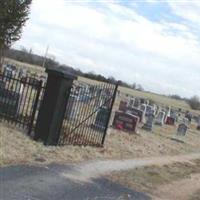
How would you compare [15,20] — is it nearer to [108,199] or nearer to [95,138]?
[95,138]

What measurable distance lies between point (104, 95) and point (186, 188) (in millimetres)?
4240

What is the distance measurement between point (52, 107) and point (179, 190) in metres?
3.48

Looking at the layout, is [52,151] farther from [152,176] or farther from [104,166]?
[152,176]

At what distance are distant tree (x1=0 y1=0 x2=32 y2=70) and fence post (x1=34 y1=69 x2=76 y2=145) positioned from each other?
6.96m

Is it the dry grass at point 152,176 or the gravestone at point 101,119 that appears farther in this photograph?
the gravestone at point 101,119

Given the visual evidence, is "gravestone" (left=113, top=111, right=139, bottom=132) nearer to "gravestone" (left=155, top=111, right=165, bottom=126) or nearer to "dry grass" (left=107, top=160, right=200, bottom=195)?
"dry grass" (left=107, top=160, right=200, bottom=195)

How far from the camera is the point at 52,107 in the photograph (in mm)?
12656

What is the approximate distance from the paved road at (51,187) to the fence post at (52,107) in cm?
191

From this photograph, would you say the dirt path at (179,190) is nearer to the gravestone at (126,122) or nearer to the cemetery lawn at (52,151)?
the cemetery lawn at (52,151)

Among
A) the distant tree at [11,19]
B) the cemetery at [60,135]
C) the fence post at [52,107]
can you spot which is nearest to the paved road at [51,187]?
the cemetery at [60,135]

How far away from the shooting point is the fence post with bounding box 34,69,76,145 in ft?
41.5

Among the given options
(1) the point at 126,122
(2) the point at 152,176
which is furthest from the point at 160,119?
(2) the point at 152,176

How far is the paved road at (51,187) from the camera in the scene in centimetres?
813

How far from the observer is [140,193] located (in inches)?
418
